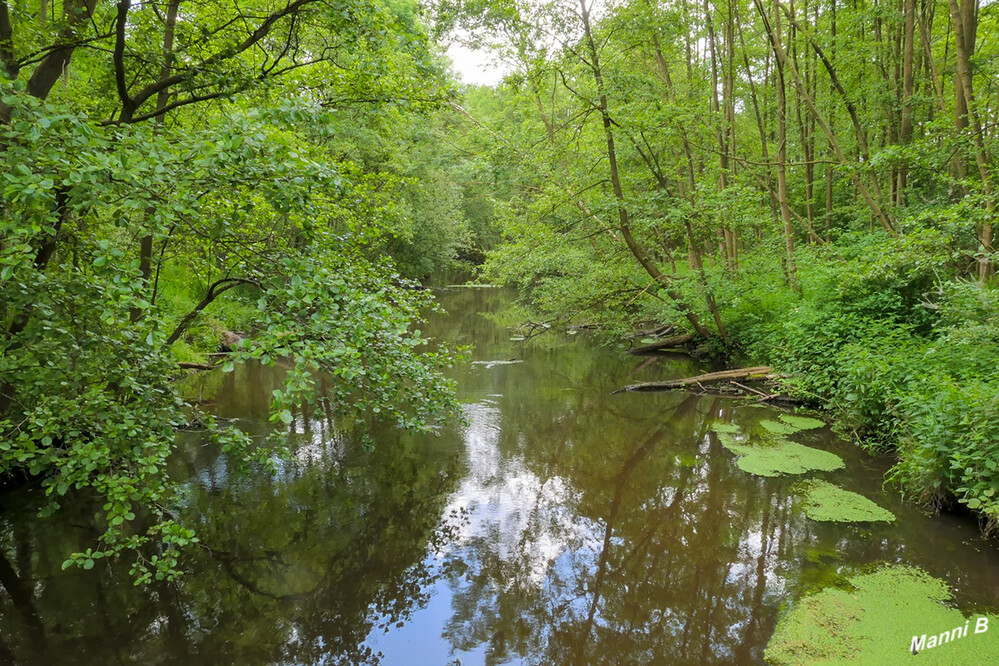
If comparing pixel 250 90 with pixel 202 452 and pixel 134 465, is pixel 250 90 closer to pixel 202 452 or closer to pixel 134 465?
pixel 134 465

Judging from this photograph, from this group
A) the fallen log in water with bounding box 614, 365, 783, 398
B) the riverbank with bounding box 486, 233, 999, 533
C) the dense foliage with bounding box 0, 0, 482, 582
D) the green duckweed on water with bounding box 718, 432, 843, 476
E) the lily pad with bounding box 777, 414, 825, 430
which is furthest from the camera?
the fallen log in water with bounding box 614, 365, 783, 398

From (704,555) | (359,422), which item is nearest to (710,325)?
(704,555)

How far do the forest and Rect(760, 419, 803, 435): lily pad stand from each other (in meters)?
0.65

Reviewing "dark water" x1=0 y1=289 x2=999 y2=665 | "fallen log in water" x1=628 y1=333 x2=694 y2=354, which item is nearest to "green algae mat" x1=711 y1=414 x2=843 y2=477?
"dark water" x1=0 y1=289 x2=999 y2=665

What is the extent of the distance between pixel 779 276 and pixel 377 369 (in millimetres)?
10739

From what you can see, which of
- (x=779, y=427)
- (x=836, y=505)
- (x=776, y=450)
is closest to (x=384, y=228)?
(x=836, y=505)

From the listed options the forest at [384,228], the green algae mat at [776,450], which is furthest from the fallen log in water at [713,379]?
the green algae mat at [776,450]

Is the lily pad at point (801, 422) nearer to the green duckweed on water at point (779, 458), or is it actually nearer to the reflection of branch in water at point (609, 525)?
the green duckweed on water at point (779, 458)

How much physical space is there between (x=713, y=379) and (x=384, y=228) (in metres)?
7.76

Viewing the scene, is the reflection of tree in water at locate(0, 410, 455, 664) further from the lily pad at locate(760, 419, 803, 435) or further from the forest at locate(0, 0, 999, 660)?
the lily pad at locate(760, 419, 803, 435)

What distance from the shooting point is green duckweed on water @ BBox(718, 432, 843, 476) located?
6.73 m

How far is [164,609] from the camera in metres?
4.11

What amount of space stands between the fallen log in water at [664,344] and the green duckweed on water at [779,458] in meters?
6.48

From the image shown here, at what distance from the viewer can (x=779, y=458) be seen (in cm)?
705
